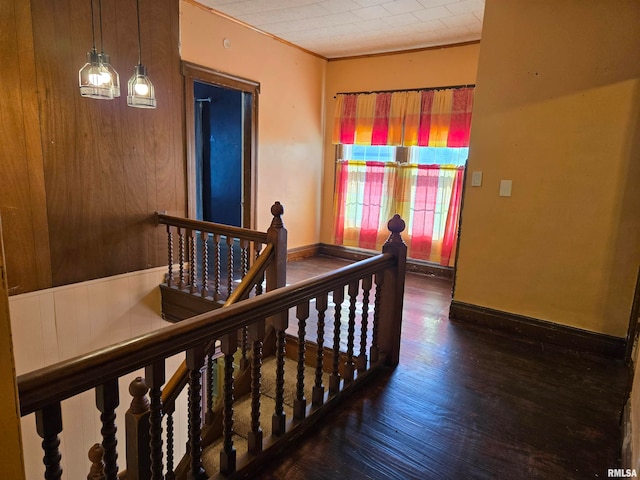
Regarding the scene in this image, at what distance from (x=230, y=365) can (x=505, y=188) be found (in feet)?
8.45

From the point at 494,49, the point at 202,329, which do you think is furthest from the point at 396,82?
the point at 202,329

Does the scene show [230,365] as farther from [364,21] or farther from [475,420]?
[364,21]

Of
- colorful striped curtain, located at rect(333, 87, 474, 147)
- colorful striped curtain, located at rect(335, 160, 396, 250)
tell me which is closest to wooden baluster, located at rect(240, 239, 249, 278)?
colorful striped curtain, located at rect(335, 160, 396, 250)

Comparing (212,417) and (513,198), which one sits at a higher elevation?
(513,198)

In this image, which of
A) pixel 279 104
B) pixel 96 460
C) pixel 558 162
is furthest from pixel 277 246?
pixel 279 104

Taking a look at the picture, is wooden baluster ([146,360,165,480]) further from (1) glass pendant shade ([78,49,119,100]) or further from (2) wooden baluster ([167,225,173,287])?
(2) wooden baluster ([167,225,173,287])

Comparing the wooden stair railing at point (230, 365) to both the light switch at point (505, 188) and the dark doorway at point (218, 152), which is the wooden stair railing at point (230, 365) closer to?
the light switch at point (505, 188)

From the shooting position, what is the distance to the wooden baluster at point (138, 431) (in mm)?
1287

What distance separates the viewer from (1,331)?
593 millimetres

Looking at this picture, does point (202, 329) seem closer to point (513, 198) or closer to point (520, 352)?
point (520, 352)

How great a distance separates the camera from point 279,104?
5.00m

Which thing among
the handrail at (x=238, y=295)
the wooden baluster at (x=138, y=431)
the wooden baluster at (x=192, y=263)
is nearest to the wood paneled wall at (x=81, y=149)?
the wooden baluster at (x=192, y=263)

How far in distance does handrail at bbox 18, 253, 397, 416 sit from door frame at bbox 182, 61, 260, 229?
8.87ft

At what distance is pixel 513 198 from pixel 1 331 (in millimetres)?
3262
